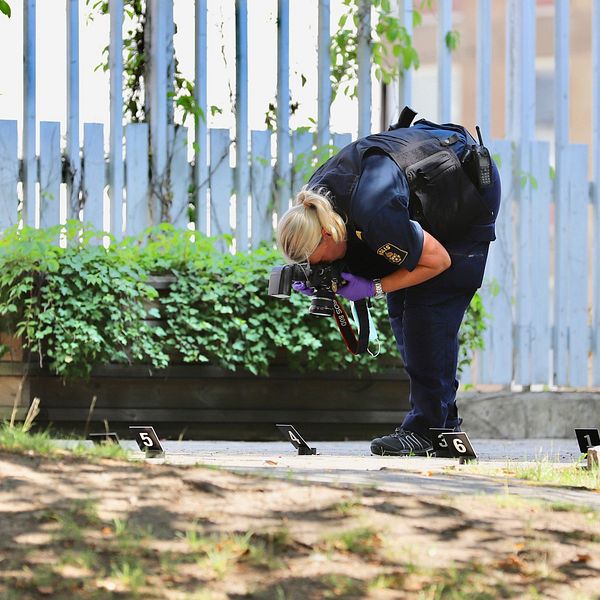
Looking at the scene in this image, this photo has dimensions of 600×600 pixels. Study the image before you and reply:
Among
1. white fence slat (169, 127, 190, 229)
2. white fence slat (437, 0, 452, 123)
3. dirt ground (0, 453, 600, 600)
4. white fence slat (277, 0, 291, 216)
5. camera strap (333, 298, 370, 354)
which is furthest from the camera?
white fence slat (437, 0, 452, 123)

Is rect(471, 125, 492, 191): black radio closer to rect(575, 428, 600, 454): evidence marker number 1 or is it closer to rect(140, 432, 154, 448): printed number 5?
rect(575, 428, 600, 454): evidence marker number 1

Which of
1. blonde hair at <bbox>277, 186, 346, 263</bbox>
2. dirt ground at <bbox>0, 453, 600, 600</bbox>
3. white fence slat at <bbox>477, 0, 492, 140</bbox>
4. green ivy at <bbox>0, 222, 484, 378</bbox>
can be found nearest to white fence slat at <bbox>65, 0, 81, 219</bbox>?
green ivy at <bbox>0, 222, 484, 378</bbox>

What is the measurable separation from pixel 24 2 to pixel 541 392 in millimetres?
4293

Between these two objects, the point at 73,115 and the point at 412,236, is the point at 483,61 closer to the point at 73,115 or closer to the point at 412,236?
the point at 73,115

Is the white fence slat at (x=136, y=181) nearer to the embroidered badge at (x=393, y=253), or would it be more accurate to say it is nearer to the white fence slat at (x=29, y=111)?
the white fence slat at (x=29, y=111)

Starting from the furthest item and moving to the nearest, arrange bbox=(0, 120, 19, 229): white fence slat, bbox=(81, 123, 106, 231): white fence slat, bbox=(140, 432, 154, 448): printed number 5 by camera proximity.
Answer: bbox=(81, 123, 106, 231): white fence slat, bbox=(0, 120, 19, 229): white fence slat, bbox=(140, 432, 154, 448): printed number 5

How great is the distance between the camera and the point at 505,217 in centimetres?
799

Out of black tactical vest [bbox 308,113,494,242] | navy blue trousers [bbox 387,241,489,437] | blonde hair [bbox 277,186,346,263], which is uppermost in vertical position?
black tactical vest [bbox 308,113,494,242]

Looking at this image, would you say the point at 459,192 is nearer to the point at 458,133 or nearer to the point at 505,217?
the point at 458,133

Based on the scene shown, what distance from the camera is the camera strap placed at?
16.0ft

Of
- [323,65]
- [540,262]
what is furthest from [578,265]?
[323,65]

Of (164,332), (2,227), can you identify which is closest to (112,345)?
(164,332)

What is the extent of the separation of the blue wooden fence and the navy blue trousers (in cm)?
282

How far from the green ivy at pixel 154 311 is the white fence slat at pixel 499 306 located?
1.18 metres
